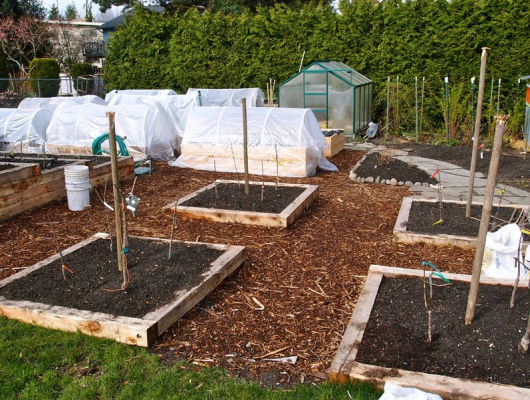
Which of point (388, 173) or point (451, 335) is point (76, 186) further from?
point (451, 335)

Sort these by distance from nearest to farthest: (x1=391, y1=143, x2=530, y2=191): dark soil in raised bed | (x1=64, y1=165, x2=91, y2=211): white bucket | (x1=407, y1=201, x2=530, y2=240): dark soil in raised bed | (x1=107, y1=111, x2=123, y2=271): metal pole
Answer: (x1=107, y1=111, x2=123, y2=271): metal pole, (x1=407, y1=201, x2=530, y2=240): dark soil in raised bed, (x1=64, y1=165, x2=91, y2=211): white bucket, (x1=391, y1=143, x2=530, y2=191): dark soil in raised bed

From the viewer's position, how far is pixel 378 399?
2693 mm

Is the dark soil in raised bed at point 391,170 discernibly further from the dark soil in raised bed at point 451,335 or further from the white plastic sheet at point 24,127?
the white plastic sheet at point 24,127

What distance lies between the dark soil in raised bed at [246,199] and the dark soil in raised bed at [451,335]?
263 centimetres

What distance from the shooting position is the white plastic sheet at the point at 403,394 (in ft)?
8.02

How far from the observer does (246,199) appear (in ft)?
21.1

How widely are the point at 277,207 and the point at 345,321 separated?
2.59 meters

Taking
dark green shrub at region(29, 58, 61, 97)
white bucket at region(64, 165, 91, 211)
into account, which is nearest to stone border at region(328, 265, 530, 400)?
white bucket at region(64, 165, 91, 211)

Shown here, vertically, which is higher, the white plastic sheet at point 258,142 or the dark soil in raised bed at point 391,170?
the white plastic sheet at point 258,142

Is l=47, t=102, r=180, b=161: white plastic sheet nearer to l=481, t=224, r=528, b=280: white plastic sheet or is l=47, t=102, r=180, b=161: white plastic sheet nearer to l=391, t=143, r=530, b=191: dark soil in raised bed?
l=391, t=143, r=530, b=191: dark soil in raised bed

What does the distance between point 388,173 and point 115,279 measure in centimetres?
550

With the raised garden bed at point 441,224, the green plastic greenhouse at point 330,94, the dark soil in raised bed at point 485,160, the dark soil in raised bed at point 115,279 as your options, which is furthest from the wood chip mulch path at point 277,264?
the green plastic greenhouse at point 330,94

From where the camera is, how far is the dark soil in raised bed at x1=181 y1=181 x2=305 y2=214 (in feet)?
20.2

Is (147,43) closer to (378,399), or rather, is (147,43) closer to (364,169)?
(364,169)
